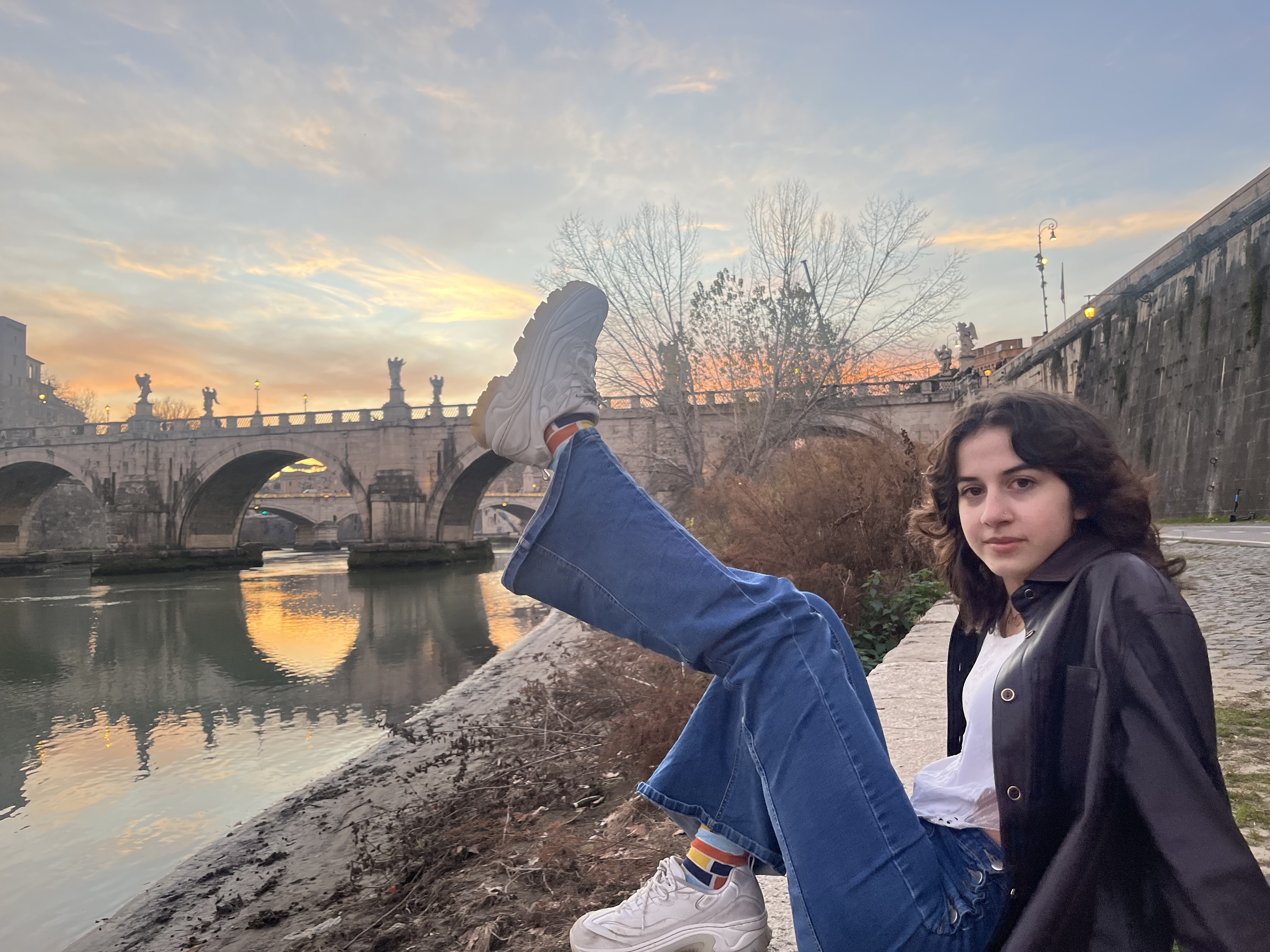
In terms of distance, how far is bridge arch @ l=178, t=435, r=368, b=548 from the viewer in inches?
1196

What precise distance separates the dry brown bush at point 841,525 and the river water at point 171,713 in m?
3.22

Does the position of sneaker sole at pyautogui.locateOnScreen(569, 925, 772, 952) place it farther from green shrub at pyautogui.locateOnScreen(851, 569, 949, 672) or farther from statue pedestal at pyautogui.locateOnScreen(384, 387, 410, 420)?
statue pedestal at pyautogui.locateOnScreen(384, 387, 410, 420)

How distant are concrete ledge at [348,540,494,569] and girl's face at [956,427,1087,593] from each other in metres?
26.5

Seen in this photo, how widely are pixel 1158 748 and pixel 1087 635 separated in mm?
150

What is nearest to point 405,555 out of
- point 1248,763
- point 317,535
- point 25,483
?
point 25,483

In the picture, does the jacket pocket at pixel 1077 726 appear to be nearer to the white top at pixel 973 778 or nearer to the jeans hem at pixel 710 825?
Result: the white top at pixel 973 778

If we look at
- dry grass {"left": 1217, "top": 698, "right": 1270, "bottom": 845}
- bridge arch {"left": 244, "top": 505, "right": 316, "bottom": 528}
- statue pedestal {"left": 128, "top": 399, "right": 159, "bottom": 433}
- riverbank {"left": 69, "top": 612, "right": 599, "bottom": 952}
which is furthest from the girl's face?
bridge arch {"left": 244, "top": 505, "right": 316, "bottom": 528}

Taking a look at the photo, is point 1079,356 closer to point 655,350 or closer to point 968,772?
point 655,350

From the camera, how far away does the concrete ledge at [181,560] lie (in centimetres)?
2819

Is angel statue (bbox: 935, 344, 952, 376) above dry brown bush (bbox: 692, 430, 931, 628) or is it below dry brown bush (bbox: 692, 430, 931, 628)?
above

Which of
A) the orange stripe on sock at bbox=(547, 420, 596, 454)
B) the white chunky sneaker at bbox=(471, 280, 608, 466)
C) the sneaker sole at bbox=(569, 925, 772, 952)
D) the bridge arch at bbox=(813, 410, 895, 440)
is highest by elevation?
the bridge arch at bbox=(813, 410, 895, 440)

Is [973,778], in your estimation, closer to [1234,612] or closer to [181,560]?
[1234,612]

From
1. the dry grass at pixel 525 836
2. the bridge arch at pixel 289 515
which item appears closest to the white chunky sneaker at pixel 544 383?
the dry grass at pixel 525 836

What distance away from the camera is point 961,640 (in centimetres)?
136
